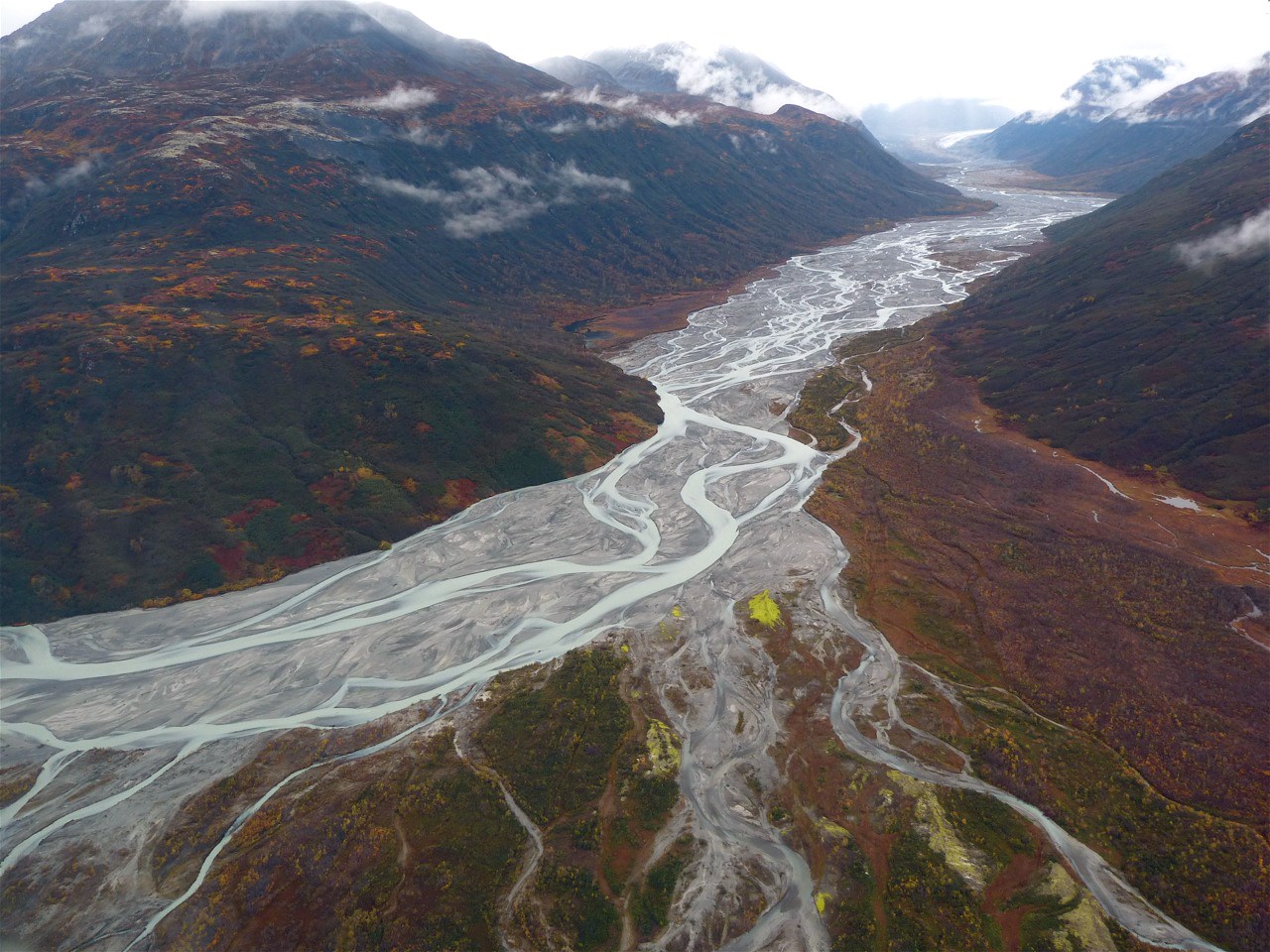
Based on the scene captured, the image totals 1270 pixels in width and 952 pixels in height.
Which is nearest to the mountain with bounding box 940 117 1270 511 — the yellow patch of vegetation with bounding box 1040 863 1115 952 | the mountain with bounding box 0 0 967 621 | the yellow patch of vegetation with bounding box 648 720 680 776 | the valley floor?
the valley floor

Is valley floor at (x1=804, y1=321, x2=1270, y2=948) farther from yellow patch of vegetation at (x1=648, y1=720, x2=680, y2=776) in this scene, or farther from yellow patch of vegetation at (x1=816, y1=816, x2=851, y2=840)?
yellow patch of vegetation at (x1=648, y1=720, x2=680, y2=776)

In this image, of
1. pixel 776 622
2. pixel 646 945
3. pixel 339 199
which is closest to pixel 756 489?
pixel 776 622

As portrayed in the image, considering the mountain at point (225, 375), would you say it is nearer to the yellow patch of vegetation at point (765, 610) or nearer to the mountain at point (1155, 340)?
the yellow patch of vegetation at point (765, 610)

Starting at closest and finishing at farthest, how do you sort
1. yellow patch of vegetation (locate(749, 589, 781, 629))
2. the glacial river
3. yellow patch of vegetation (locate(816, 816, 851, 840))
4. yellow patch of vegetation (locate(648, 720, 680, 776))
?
1. the glacial river
2. yellow patch of vegetation (locate(816, 816, 851, 840))
3. yellow patch of vegetation (locate(648, 720, 680, 776))
4. yellow patch of vegetation (locate(749, 589, 781, 629))

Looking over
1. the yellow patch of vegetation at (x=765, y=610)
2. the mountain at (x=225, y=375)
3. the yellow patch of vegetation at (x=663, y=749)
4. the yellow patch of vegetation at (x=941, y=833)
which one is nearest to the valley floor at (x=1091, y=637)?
the yellow patch of vegetation at (x=941, y=833)

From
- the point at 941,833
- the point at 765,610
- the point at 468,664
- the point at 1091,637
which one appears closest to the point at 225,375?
the point at 468,664

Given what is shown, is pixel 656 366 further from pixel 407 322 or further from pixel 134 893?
pixel 134 893

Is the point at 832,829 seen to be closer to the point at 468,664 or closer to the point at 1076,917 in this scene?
the point at 1076,917

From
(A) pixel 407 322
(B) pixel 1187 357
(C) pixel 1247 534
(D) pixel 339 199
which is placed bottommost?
(C) pixel 1247 534
